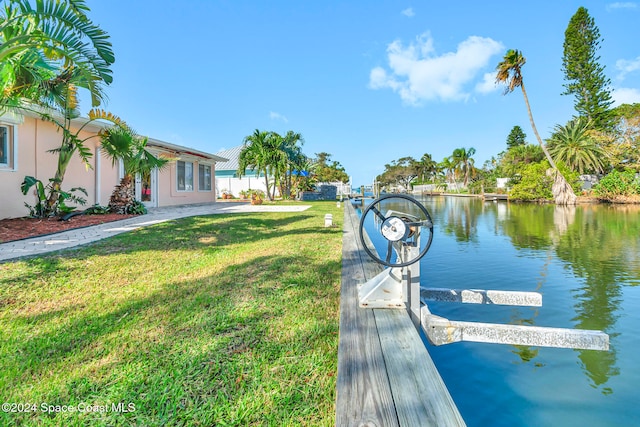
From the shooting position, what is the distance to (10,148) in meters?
7.35

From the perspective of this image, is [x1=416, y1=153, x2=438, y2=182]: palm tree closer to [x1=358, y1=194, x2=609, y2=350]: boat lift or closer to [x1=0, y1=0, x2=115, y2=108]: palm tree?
[x1=0, y1=0, x2=115, y2=108]: palm tree

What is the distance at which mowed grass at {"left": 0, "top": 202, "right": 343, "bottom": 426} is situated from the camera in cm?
137

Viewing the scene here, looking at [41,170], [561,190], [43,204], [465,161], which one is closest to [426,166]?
[465,161]

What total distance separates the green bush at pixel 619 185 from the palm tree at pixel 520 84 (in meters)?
2.62

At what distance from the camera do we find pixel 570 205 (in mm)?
20672

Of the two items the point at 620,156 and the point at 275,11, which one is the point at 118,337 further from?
the point at 620,156

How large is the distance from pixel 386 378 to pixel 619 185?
2818 cm

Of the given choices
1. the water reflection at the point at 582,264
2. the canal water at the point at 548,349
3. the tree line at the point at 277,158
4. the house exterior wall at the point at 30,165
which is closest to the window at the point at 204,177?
the tree line at the point at 277,158

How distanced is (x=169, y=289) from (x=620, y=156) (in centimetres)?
3548

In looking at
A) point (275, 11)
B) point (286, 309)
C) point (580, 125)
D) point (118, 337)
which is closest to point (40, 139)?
point (118, 337)

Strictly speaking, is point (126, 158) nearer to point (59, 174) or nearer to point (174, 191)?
point (59, 174)

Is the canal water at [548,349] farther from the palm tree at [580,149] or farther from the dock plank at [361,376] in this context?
the palm tree at [580,149]

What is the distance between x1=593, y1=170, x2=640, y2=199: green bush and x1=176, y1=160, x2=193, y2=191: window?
2786 centimetres

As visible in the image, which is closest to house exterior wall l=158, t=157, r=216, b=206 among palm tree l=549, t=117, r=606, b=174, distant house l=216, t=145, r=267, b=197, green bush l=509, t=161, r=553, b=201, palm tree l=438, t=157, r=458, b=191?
distant house l=216, t=145, r=267, b=197
